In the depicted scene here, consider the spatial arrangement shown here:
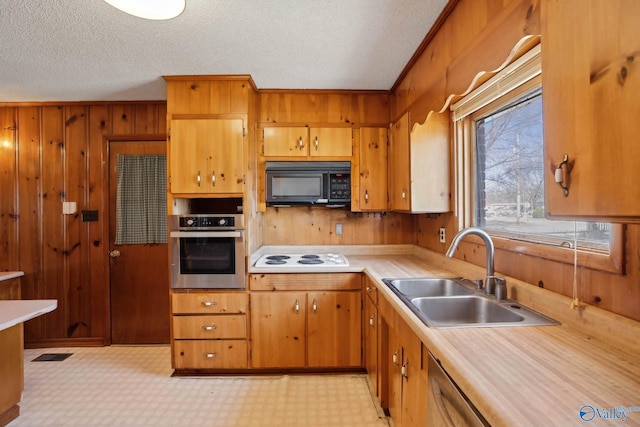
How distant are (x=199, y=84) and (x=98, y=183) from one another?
60.7 inches

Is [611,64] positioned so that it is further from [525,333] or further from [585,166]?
[525,333]

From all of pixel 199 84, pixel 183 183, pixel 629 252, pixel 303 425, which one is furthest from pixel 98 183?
pixel 629 252

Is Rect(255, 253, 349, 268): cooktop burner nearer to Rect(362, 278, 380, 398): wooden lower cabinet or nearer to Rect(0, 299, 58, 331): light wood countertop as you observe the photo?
Rect(362, 278, 380, 398): wooden lower cabinet

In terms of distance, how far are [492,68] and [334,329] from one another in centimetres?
201

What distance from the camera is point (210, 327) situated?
242 centimetres

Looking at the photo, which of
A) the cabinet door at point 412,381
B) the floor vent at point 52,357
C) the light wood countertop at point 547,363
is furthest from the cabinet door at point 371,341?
the floor vent at point 52,357

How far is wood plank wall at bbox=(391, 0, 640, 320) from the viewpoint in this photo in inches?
38.7

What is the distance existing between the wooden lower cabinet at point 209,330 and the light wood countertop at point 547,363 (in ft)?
5.14

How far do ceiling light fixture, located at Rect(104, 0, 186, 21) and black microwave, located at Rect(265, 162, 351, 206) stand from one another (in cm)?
135

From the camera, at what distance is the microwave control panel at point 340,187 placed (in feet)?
8.85

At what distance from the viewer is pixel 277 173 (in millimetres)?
2697

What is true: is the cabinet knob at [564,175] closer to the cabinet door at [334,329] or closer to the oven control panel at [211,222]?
the cabinet door at [334,329]

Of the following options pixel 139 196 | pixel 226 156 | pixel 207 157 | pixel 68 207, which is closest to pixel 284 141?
pixel 226 156

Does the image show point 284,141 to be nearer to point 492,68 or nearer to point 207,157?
point 207,157
